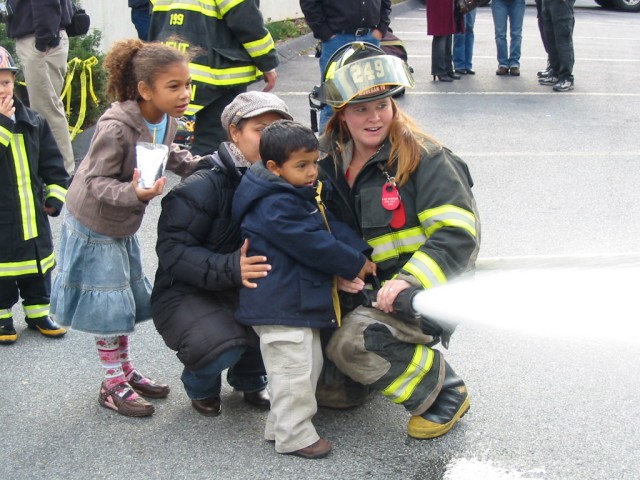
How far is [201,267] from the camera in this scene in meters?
3.46

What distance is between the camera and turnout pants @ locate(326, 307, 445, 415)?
11.4ft

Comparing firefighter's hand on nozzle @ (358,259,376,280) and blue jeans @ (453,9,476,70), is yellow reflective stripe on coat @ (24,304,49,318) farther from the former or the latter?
blue jeans @ (453,9,476,70)

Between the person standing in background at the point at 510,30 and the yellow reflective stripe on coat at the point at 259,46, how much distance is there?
5.80 metres

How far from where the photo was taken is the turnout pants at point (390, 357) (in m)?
3.47

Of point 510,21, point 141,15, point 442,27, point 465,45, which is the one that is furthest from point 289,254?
point 465,45

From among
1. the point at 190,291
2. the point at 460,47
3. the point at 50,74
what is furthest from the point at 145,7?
the point at 190,291

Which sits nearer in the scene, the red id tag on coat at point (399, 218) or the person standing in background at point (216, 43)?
the red id tag on coat at point (399, 218)

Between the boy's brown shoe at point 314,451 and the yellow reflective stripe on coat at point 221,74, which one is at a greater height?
the yellow reflective stripe on coat at point 221,74

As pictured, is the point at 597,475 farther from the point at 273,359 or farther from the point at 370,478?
the point at 273,359

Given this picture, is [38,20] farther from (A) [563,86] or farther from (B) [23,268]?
(A) [563,86]

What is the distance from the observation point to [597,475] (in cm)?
331

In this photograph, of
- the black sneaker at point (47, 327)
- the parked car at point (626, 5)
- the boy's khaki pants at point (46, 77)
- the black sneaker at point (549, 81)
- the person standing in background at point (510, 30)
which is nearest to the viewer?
the black sneaker at point (47, 327)

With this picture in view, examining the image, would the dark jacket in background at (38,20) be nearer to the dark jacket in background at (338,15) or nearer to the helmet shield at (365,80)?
the dark jacket in background at (338,15)

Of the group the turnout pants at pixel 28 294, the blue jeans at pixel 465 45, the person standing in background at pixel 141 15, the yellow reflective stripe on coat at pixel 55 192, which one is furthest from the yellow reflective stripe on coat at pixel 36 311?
the blue jeans at pixel 465 45
